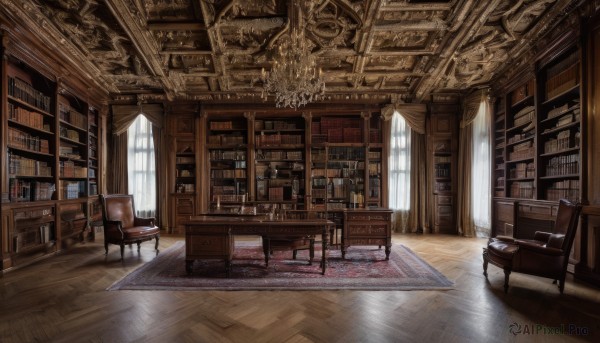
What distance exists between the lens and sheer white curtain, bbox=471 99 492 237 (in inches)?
229

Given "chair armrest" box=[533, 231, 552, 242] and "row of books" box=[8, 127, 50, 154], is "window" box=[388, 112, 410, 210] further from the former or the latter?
"row of books" box=[8, 127, 50, 154]

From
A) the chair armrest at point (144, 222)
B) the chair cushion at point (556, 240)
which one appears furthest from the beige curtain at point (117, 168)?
the chair cushion at point (556, 240)

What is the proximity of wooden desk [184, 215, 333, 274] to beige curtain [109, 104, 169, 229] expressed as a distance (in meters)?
3.58

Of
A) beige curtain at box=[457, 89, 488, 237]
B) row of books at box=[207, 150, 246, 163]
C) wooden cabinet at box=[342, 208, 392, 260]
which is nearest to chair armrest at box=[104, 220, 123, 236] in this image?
row of books at box=[207, 150, 246, 163]

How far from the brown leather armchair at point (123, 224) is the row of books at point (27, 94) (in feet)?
5.66

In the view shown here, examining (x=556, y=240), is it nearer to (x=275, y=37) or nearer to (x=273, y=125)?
(x=275, y=37)

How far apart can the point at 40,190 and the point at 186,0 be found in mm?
3624

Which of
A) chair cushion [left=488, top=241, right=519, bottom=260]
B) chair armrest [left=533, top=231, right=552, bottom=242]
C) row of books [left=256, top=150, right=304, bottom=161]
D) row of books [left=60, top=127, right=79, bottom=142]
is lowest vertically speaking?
chair cushion [left=488, top=241, right=519, bottom=260]

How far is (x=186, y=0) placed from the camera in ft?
11.2

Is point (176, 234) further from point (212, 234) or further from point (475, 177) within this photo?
point (475, 177)

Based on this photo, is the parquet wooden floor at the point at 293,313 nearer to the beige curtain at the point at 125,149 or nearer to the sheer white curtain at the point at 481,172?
the sheer white curtain at the point at 481,172

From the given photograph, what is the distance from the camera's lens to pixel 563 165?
3.91 metres

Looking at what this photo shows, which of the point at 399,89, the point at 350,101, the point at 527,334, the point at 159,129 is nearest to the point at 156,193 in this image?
the point at 159,129

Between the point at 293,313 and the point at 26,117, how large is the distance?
15.5ft
